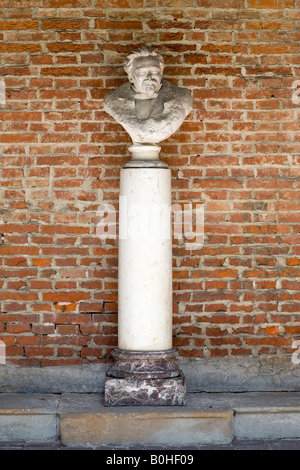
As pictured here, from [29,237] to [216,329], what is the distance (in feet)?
4.51

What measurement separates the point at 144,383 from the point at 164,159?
4.80 ft

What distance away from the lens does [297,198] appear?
15.9 ft

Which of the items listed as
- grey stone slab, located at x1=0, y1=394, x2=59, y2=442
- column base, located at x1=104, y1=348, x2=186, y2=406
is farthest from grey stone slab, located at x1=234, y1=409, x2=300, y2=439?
grey stone slab, located at x1=0, y1=394, x2=59, y2=442

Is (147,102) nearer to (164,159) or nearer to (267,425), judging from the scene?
(164,159)

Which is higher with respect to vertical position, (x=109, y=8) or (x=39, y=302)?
(x=109, y=8)

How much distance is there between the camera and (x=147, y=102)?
4461mm

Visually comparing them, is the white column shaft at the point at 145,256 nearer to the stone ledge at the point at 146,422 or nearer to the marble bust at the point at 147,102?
the marble bust at the point at 147,102

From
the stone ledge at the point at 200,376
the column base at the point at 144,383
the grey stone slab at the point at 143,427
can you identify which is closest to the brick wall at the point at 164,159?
the stone ledge at the point at 200,376

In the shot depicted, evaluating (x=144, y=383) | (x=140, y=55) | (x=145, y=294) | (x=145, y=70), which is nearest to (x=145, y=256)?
(x=145, y=294)

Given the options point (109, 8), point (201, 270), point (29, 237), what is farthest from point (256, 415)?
point (109, 8)

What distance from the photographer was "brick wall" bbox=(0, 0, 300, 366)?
15.6 ft
